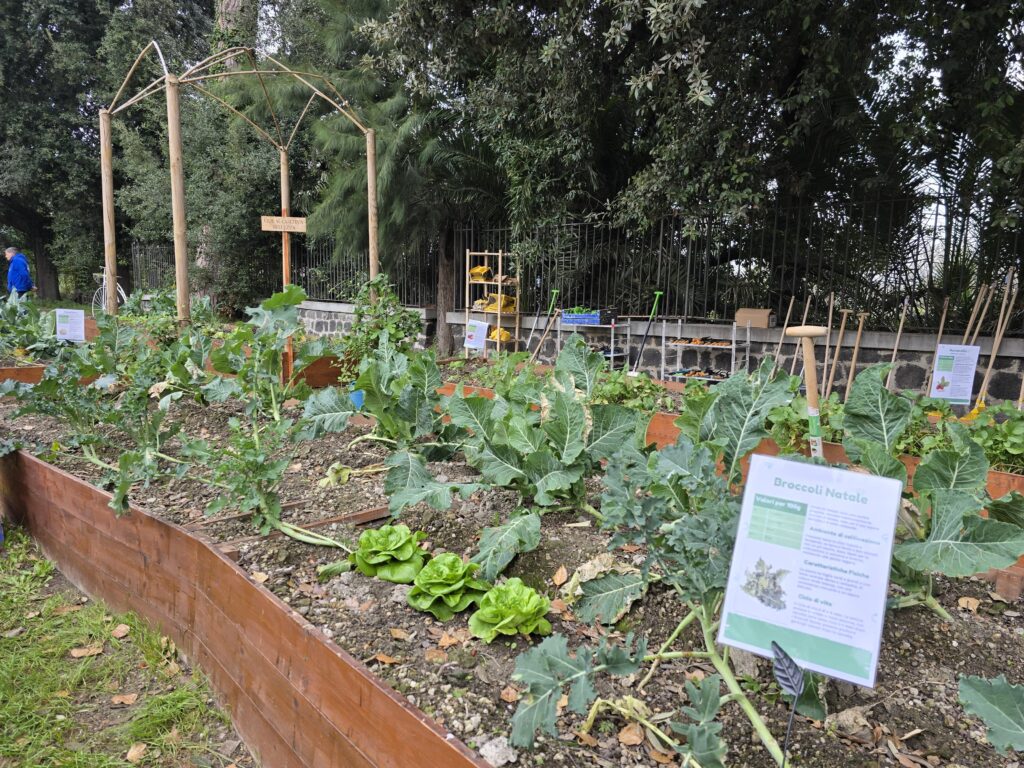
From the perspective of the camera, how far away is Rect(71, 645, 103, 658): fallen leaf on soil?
274 cm

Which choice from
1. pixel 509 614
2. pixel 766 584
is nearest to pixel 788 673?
pixel 766 584

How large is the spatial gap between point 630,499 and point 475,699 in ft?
2.05

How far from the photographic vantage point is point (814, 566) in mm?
1136

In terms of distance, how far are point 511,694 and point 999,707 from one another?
1.00 m

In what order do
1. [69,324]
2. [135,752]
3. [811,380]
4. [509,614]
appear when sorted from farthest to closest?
[69,324] → [135,752] → [509,614] → [811,380]

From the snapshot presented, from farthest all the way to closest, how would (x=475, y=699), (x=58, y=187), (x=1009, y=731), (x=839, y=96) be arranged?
(x=58, y=187), (x=839, y=96), (x=475, y=699), (x=1009, y=731)

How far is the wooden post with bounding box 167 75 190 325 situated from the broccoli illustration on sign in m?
5.23

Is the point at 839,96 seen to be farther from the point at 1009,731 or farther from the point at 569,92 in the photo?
the point at 1009,731

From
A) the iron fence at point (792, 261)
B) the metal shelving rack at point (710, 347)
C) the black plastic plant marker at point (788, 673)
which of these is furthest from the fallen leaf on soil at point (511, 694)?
the metal shelving rack at point (710, 347)

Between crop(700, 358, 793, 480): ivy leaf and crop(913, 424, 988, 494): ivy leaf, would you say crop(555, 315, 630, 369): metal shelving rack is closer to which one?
crop(700, 358, 793, 480): ivy leaf

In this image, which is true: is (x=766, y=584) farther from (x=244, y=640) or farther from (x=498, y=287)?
(x=498, y=287)

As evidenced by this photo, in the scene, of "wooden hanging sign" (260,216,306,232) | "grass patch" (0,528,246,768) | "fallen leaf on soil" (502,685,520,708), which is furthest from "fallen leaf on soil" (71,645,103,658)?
"wooden hanging sign" (260,216,306,232)

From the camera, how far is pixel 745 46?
625 centimetres

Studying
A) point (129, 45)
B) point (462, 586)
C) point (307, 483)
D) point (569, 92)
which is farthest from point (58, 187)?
point (462, 586)
